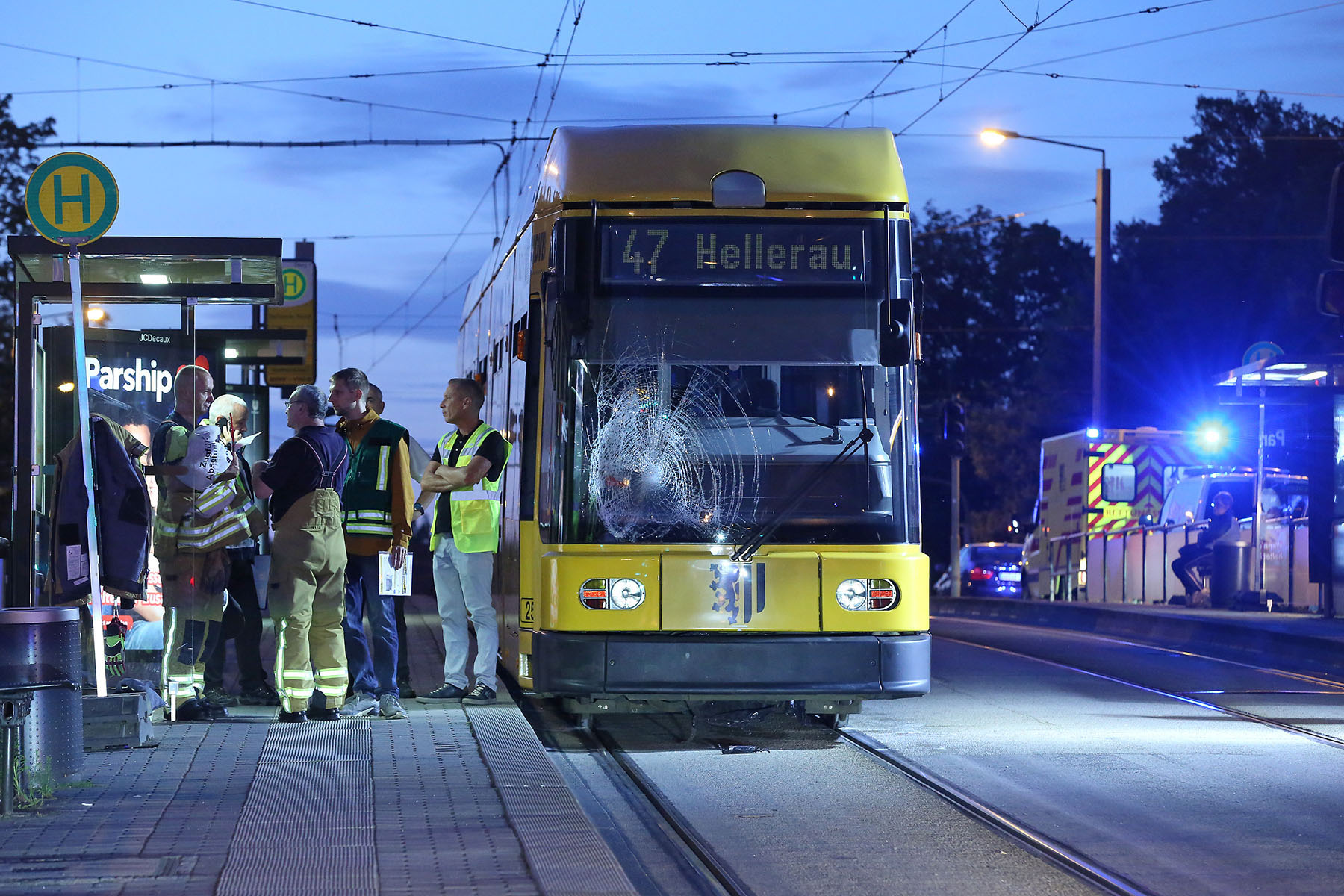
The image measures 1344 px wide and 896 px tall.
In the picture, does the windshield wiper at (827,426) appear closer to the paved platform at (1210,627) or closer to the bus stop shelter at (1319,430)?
the paved platform at (1210,627)

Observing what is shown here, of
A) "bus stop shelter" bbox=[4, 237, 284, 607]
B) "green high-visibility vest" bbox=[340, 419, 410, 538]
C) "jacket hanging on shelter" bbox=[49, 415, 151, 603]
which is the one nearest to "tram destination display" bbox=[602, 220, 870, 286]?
"green high-visibility vest" bbox=[340, 419, 410, 538]

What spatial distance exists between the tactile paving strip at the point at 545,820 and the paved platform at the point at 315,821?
0.04 feet

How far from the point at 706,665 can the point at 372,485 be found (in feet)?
8.03

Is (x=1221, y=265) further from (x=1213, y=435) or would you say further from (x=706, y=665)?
(x=706, y=665)

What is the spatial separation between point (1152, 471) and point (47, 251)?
22.7 m

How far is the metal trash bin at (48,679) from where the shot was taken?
25.0 feet

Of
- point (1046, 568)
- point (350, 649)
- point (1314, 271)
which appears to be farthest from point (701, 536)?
point (1314, 271)

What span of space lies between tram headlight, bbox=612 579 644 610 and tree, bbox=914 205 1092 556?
54.3 meters

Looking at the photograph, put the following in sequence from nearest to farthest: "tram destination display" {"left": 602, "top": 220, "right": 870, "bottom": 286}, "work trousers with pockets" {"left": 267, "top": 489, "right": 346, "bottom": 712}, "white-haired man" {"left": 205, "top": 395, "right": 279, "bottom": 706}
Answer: "tram destination display" {"left": 602, "top": 220, "right": 870, "bottom": 286}, "work trousers with pockets" {"left": 267, "top": 489, "right": 346, "bottom": 712}, "white-haired man" {"left": 205, "top": 395, "right": 279, "bottom": 706}

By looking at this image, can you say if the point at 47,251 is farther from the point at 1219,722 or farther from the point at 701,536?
the point at 1219,722

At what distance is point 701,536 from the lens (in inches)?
380

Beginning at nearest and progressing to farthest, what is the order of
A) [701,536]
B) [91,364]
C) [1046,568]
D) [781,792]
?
1. [781,792]
2. [701,536]
3. [91,364]
4. [1046,568]

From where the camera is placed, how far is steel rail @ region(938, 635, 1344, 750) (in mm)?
10898

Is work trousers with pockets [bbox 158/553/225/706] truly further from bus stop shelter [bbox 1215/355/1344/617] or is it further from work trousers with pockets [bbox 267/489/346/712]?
bus stop shelter [bbox 1215/355/1344/617]
